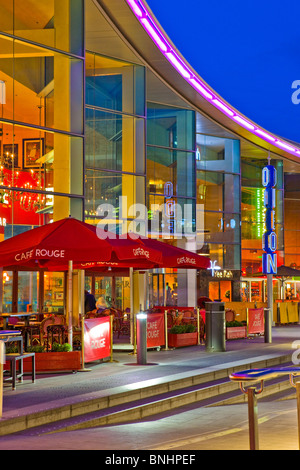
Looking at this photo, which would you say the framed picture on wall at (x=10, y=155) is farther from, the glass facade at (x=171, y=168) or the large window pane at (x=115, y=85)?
the glass facade at (x=171, y=168)

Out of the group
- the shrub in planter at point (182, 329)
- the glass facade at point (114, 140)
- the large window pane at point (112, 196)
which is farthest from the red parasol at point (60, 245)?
the glass facade at point (114, 140)

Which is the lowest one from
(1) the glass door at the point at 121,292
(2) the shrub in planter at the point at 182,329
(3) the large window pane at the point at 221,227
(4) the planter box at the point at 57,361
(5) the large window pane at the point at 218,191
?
(4) the planter box at the point at 57,361

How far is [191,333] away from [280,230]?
2833 cm

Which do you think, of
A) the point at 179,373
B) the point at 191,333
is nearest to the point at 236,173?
the point at 191,333

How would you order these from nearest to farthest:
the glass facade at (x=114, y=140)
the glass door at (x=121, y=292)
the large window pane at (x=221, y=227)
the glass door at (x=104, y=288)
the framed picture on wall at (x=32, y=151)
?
the framed picture on wall at (x=32, y=151) < the glass facade at (x=114, y=140) < the glass door at (x=104, y=288) < the glass door at (x=121, y=292) < the large window pane at (x=221, y=227)

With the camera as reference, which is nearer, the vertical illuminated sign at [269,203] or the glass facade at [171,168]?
the vertical illuminated sign at [269,203]

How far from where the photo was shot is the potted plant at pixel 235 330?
72.0 ft

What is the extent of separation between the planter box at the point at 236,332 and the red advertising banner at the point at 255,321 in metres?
0.40

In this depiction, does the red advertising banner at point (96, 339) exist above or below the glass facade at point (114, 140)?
below

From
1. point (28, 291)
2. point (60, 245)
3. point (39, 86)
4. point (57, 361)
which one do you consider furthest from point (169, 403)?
point (39, 86)

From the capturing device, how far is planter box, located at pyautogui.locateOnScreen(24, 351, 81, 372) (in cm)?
1333

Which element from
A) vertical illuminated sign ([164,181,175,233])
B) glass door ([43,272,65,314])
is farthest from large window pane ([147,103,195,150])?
glass door ([43,272,65,314])

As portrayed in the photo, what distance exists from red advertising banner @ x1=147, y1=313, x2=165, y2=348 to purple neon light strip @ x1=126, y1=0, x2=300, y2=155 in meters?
10.4
